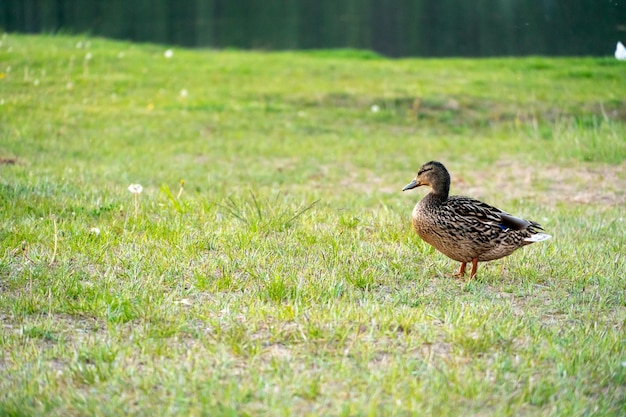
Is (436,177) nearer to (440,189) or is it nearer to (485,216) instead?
(440,189)

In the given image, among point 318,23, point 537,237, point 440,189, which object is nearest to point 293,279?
point 440,189

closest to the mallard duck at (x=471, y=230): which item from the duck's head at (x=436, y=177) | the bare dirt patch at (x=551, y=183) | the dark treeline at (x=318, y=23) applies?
the duck's head at (x=436, y=177)

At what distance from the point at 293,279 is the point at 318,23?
25268 millimetres

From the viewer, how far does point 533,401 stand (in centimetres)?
378

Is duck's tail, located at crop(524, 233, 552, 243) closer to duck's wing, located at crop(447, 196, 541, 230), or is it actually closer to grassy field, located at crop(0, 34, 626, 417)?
duck's wing, located at crop(447, 196, 541, 230)

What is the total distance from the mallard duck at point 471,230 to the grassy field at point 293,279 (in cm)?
23

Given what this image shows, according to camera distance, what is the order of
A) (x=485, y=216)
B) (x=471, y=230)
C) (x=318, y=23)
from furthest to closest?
(x=318, y=23) < (x=485, y=216) < (x=471, y=230)

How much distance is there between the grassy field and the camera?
384cm

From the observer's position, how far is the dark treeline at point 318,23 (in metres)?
23.8

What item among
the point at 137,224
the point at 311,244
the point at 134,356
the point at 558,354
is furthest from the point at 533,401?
the point at 137,224

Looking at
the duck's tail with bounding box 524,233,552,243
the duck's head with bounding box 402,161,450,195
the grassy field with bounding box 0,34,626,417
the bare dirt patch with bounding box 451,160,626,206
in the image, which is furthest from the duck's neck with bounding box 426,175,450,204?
the bare dirt patch with bounding box 451,160,626,206

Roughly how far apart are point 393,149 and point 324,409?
10137mm

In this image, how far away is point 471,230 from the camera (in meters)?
5.61

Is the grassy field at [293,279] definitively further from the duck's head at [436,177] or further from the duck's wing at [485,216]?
the duck's head at [436,177]
